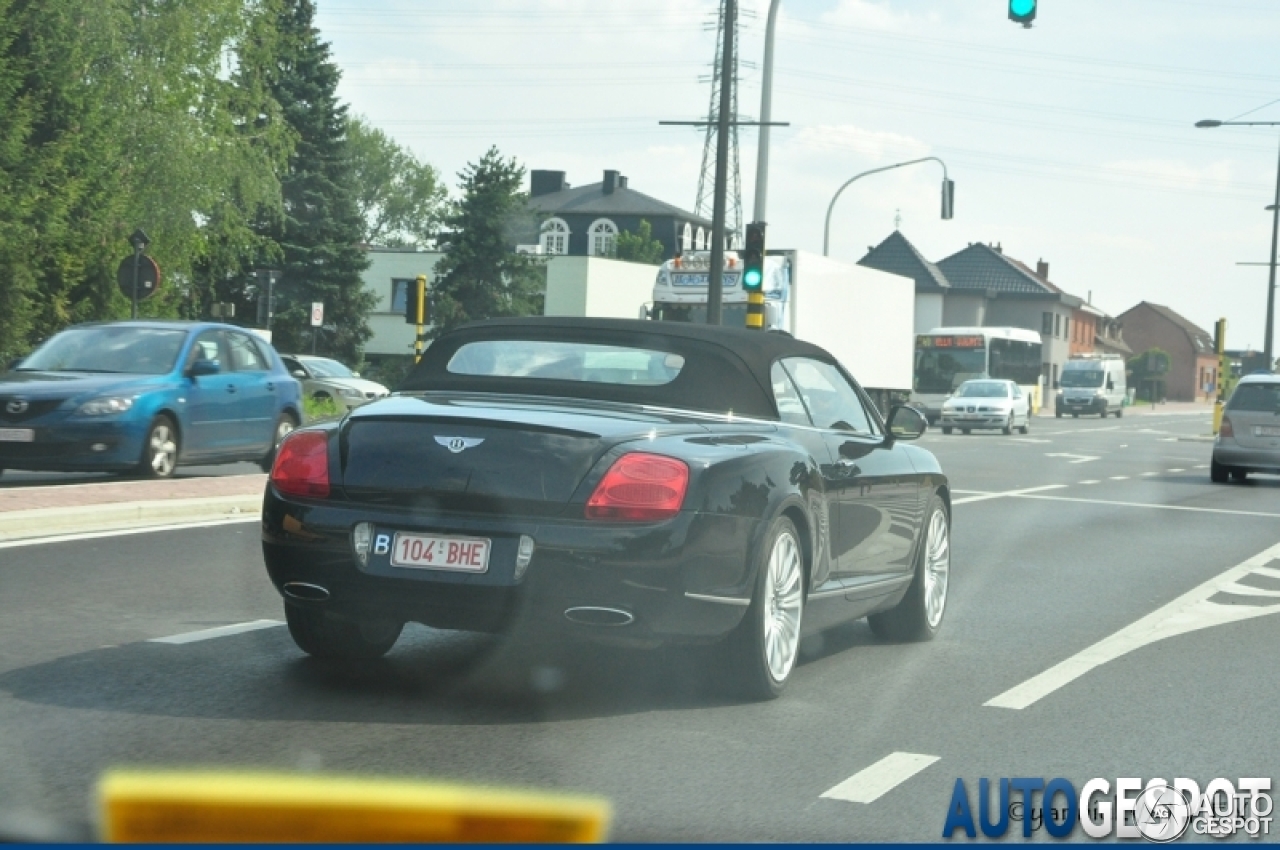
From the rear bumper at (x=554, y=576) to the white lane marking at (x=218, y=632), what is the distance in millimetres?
1546

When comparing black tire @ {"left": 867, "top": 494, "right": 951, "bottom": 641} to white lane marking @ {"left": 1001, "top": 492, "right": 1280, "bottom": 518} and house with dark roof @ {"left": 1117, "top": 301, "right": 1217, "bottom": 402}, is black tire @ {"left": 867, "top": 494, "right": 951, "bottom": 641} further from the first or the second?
house with dark roof @ {"left": 1117, "top": 301, "right": 1217, "bottom": 402}

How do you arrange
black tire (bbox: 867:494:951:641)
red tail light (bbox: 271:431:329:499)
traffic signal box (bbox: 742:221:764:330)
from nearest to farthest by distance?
red tail light (bbox: 271:431:329:499), black tire (bbox: 867:494:951:641), traffic signal box (bbox: 742:221:764:330)

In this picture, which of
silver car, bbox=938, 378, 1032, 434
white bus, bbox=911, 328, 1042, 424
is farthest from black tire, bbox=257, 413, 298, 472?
white bus, bbox=911, 328, 1042, 424

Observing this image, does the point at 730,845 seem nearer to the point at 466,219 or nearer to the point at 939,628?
the point at 939,628

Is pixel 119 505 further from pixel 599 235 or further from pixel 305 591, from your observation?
pixel 599 235

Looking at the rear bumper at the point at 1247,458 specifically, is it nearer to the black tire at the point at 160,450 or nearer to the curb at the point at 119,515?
the black tire at the point at 160,450

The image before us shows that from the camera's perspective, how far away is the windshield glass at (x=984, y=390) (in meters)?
48.8

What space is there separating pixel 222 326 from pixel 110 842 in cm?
1553

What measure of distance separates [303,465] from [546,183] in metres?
123

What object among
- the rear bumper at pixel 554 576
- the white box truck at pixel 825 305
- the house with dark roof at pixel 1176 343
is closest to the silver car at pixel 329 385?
the white box truck at pixel 825 305

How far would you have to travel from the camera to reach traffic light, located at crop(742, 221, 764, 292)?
81.6ft

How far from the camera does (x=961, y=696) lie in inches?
289

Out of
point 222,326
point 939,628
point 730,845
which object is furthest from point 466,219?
point 730,845

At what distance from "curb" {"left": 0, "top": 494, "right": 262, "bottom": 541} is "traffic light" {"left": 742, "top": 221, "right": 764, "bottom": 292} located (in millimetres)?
10878
